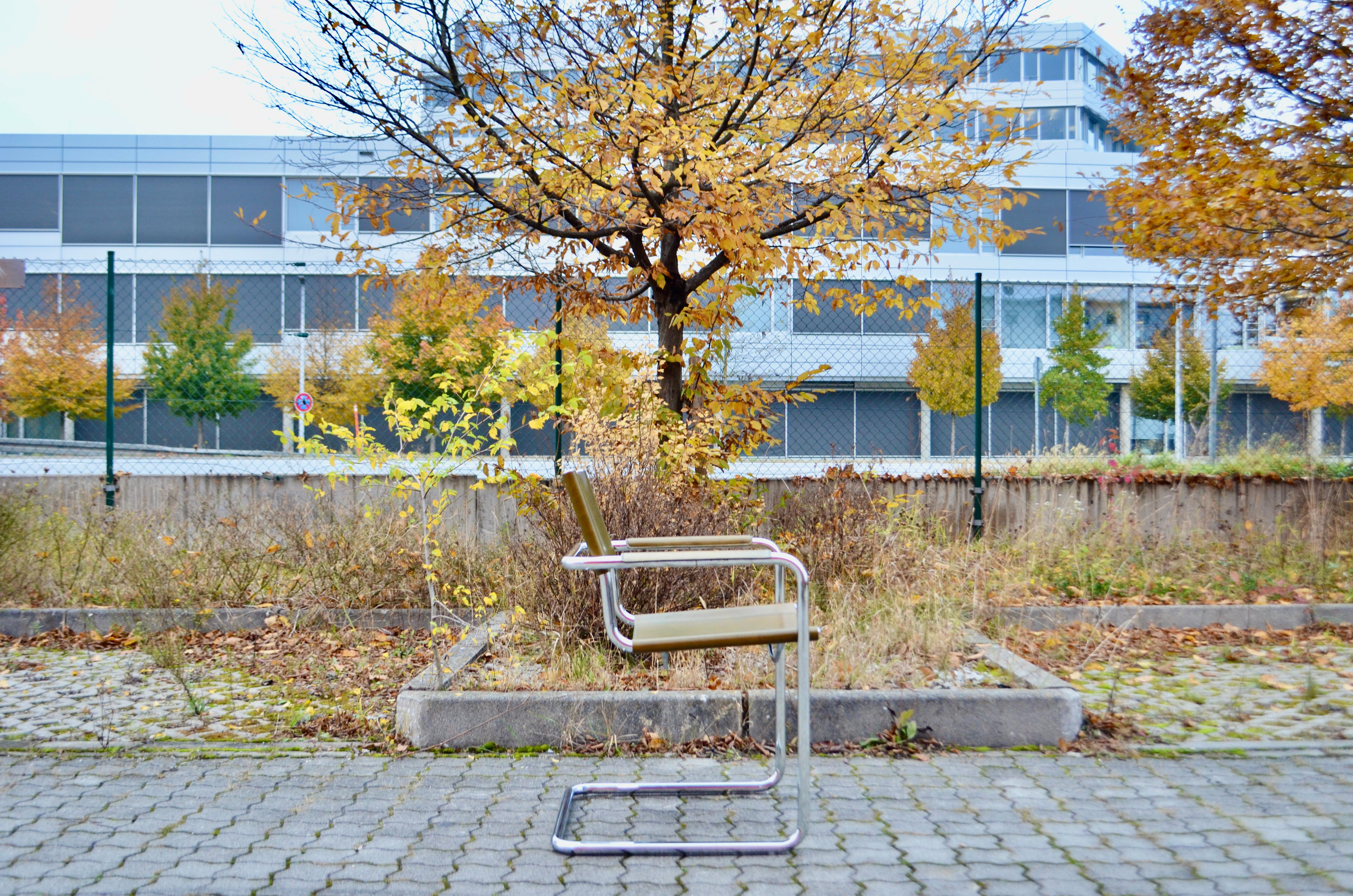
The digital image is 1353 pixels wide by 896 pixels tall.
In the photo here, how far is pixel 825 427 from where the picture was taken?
1105 cm

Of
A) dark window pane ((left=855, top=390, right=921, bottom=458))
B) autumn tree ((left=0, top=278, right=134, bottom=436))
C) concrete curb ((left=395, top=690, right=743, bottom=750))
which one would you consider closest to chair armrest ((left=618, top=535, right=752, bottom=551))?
concrete curb ((left=395, top=690, right=743, bottom=750))

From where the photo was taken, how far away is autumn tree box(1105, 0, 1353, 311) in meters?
6.18

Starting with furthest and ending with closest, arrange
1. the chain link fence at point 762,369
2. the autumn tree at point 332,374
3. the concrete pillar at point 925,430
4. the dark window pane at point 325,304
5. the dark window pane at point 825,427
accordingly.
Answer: the dark window pane at point 325,304, the autumn tree at point 332,374, the concrete pillar at point 925,430, the chain link fence at point 762,369, the dark window pane at point 825,427

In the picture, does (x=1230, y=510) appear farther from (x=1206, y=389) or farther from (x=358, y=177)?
(x=1206, y=389)

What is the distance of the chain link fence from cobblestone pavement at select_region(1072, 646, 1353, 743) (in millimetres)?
2558

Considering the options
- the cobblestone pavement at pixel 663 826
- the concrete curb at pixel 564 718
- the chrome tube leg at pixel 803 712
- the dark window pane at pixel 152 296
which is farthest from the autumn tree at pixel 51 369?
the chrome tube leg at pixel 803 712

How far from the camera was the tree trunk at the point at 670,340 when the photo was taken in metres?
5.92

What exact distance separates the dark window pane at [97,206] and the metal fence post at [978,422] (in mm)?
32419

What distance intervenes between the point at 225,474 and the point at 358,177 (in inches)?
116

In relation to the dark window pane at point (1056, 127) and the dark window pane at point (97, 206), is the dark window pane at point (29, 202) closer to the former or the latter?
the dark window pane at point (97, 206)

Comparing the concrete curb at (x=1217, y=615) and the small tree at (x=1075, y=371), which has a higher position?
the small tree at (x=1075, y=371)

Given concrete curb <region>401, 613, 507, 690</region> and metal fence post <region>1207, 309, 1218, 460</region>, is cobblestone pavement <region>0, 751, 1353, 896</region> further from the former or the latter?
metal fence post <region>1207, 309, 1218, 460</region>

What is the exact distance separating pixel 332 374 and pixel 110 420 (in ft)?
54.5

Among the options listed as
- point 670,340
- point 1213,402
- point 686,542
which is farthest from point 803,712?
point 1213,402
